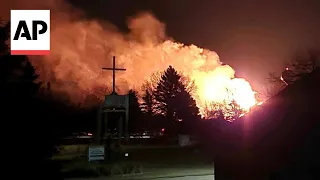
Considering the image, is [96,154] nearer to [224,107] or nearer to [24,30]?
[24,30]

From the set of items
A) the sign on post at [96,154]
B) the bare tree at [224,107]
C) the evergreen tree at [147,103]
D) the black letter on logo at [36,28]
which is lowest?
the sign on post at [96,154]

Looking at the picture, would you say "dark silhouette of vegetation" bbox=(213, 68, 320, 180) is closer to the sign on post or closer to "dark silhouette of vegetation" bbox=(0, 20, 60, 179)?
"dark silhouette of vegetation" bbox=(0, 20, 60, 179)

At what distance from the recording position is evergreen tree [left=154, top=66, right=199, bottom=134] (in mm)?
68125

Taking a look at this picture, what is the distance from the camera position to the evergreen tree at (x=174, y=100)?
224ft

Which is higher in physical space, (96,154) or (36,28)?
(36,28)

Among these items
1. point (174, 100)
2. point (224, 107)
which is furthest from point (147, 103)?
point (224, 107)

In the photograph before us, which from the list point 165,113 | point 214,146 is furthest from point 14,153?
point 165,113

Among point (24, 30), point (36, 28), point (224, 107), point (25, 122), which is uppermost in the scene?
point (36, 28)

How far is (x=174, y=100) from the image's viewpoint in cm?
7019

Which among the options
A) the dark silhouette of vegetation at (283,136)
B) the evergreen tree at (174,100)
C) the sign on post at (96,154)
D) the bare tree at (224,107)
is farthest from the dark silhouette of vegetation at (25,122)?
the evergreen tree at (174,100)

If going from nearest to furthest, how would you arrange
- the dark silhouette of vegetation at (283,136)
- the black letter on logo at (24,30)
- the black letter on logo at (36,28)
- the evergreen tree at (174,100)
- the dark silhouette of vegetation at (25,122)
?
the dark silhouette of vegetation at (283,136), the dark silhouette of vegetation at (25,122), the black letter on logo at (24,30), the black letter on logo at (36,28), the evergreen tree at (174,100)

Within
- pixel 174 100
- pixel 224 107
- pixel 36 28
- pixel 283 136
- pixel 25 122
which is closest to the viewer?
pixel 283 136

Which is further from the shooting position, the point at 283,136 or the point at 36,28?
the point at 36,28

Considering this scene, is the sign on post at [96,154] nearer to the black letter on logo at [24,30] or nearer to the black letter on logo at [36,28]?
the black letter on logo at [36,28]
